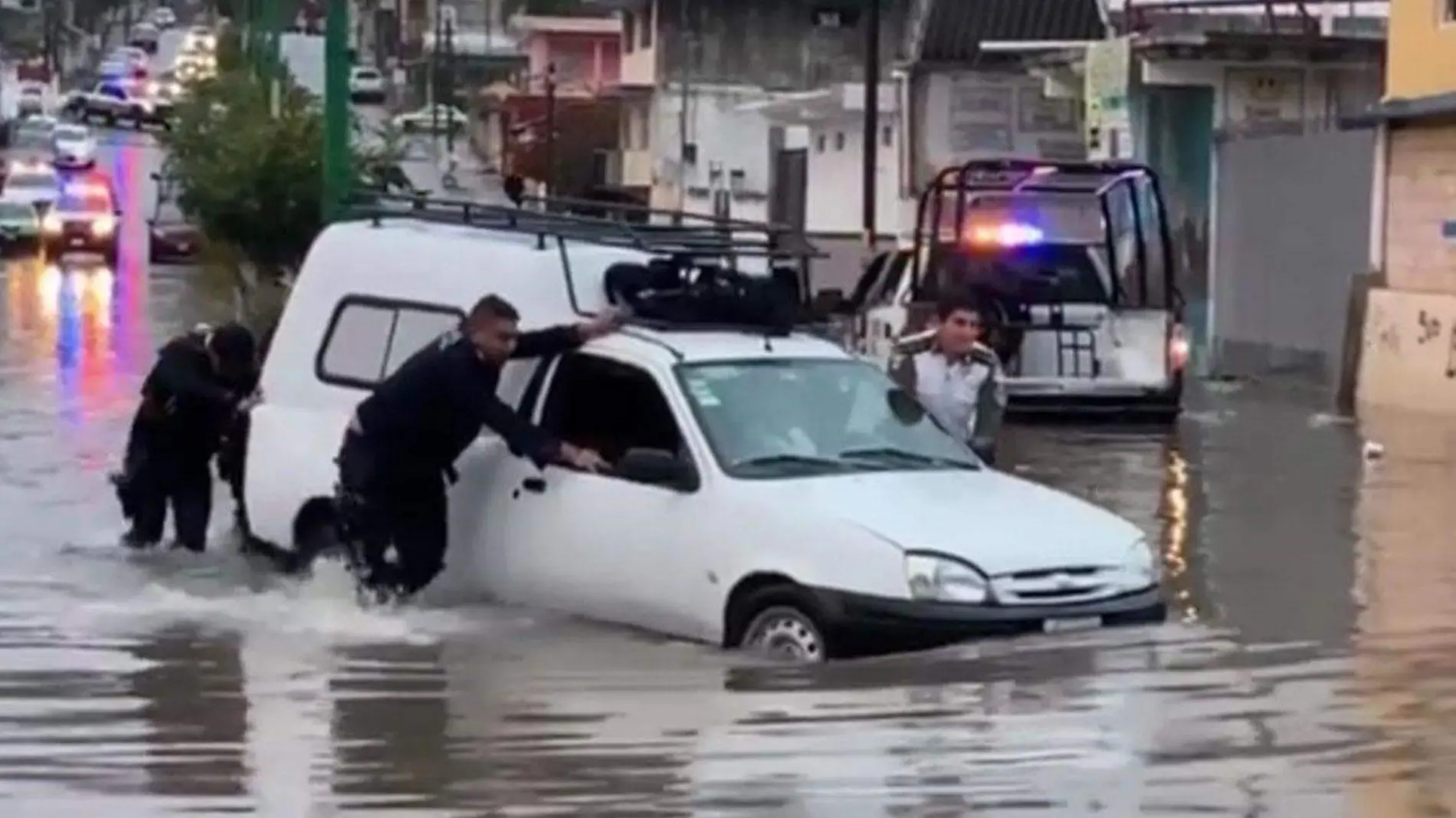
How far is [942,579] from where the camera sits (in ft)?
35.3

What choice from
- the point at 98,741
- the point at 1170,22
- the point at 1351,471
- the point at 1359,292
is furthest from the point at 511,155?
the point at 98,741

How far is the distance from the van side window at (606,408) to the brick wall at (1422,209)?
1572cm

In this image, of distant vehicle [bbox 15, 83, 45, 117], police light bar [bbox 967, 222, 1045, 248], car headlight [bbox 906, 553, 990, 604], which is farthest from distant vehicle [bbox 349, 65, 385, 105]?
car headlight [bbox 906, 553, 990, 604]

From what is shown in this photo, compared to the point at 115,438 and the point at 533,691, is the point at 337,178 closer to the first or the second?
the point at 115,438

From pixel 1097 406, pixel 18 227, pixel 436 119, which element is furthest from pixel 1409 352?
pixel 436 119

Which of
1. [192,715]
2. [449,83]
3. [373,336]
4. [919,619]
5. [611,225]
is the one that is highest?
[611,225]

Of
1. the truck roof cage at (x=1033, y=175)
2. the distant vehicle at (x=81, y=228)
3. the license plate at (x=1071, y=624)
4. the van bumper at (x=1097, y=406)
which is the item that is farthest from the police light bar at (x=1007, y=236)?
the distant vehicle at (x=81, y=228)

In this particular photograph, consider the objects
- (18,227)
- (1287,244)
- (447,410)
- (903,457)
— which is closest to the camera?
(903,457)

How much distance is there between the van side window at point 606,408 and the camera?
12078mm

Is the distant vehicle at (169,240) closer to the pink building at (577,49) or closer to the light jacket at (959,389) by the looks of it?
the pink building at (577,49)

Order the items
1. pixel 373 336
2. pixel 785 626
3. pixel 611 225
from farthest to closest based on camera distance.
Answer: pixel 373 336 → pixel 611 225 → pixel 785 626

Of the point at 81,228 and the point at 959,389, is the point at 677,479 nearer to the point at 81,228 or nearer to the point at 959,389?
the point at 959,389

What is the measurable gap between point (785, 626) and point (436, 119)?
243 feet

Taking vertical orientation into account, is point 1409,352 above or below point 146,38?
below
